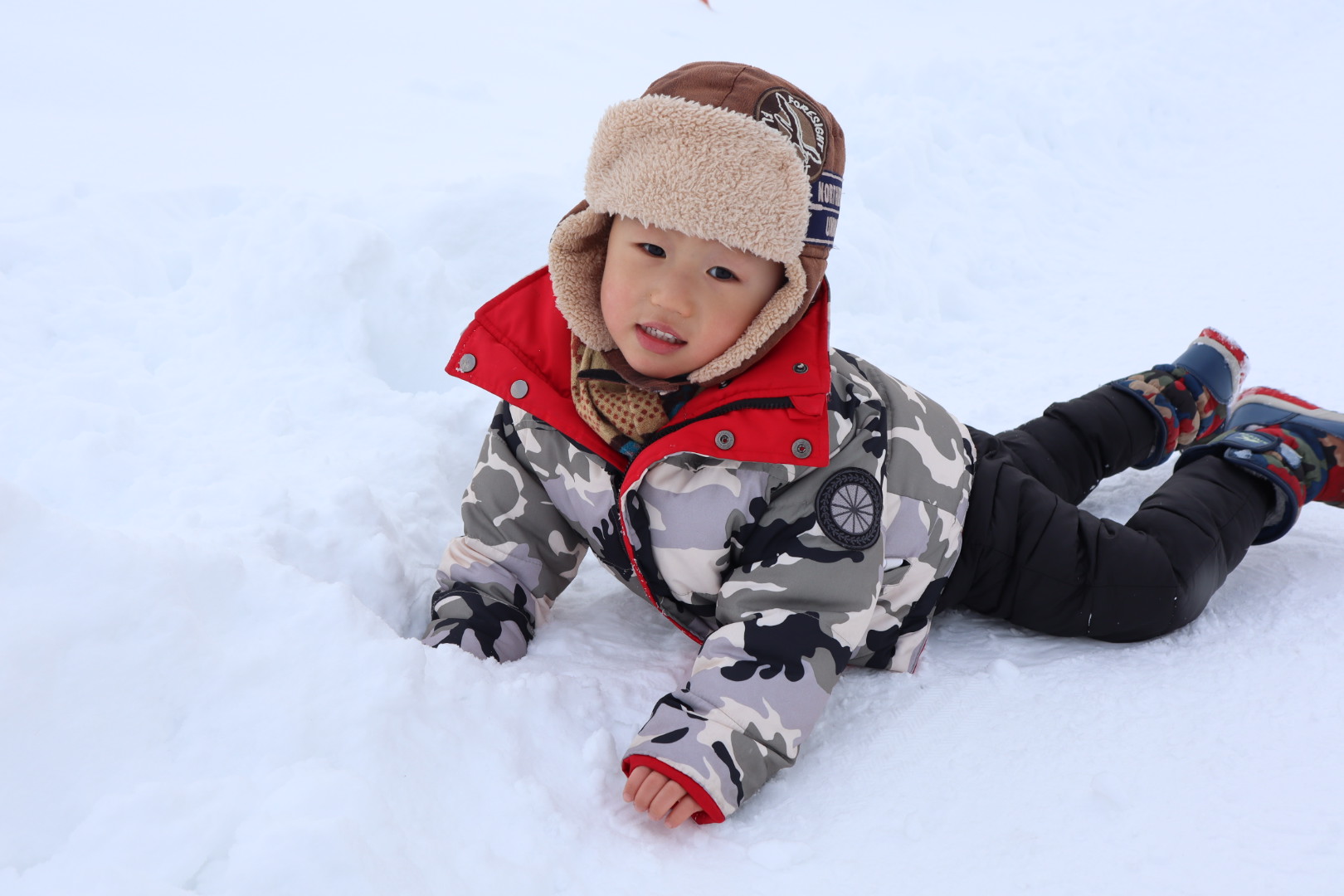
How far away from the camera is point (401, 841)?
100 centimetres

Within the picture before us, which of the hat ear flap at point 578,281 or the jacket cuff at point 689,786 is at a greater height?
the hat ear flap at point 578,281

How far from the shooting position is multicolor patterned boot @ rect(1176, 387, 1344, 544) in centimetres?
193

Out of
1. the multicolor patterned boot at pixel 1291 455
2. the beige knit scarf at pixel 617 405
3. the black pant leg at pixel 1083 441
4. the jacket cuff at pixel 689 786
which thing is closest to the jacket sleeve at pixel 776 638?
the jacket cuff at pixel 689 786

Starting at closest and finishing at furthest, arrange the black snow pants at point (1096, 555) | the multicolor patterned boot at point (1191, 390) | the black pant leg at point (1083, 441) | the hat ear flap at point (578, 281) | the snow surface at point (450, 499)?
the snow surface at point (450, 499)
the hat ear flap at point (578, 281)
the black snow pants at point (1096, 555)
the black pant leg at point (1083, 441)
the multicolor patterned boot at point (1191, 390)

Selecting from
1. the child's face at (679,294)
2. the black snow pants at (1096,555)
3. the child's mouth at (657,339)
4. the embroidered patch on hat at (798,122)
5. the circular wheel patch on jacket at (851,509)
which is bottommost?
the black snow pants at (1096,555)

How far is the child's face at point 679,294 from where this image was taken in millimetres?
1448

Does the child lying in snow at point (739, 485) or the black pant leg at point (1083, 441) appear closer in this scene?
the child lying in snow at point (739, 485)

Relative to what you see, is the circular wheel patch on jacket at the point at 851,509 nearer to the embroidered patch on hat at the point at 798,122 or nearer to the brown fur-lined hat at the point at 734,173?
the brown fur-lined hat at the point at 734,173

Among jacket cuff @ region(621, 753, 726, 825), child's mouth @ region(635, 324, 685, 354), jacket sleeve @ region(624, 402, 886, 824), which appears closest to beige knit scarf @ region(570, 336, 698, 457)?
child's mouth @ region(635, 324, 685, 354)

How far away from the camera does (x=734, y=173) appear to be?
1.38 m

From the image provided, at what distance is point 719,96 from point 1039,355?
74.6 inches

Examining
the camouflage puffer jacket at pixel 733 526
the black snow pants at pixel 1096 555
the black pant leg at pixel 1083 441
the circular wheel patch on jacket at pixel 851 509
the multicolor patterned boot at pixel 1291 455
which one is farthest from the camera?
the black pant leg at pixel 1083 441

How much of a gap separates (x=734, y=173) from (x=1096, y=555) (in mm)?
987

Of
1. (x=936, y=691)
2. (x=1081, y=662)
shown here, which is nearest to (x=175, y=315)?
(x=936, y=691)
